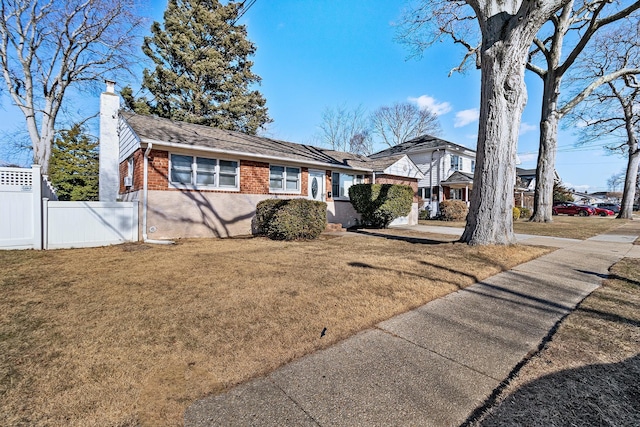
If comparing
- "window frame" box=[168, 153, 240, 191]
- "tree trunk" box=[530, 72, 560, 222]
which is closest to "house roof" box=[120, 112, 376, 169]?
"window frame" box=[168, 153, 240, 191]

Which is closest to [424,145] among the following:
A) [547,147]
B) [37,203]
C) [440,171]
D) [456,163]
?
[440,171]

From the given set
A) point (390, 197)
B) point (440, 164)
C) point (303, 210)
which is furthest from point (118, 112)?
point (440, 164)

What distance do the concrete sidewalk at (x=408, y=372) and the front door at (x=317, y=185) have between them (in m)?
9.23

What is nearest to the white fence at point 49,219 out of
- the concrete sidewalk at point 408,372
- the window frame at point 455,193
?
the concrete sidewalk at point 408,372

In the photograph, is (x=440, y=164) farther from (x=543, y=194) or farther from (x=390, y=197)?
(x=390, y=197)

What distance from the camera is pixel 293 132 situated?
108ft

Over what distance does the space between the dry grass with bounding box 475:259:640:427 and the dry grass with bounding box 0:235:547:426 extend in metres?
1.42

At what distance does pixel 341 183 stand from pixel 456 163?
610 inches

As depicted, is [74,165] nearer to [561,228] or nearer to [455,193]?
[561,228]

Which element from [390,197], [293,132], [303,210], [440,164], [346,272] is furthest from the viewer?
[293,132]

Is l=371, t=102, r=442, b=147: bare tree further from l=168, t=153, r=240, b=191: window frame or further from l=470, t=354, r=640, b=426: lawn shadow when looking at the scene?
l=470, t=354, r=640, b=426: lawn shadow

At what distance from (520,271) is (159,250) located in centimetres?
810

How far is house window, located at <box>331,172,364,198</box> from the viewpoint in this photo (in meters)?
13.6

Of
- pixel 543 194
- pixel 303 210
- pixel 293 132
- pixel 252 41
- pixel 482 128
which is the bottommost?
→ pixel 303 210
